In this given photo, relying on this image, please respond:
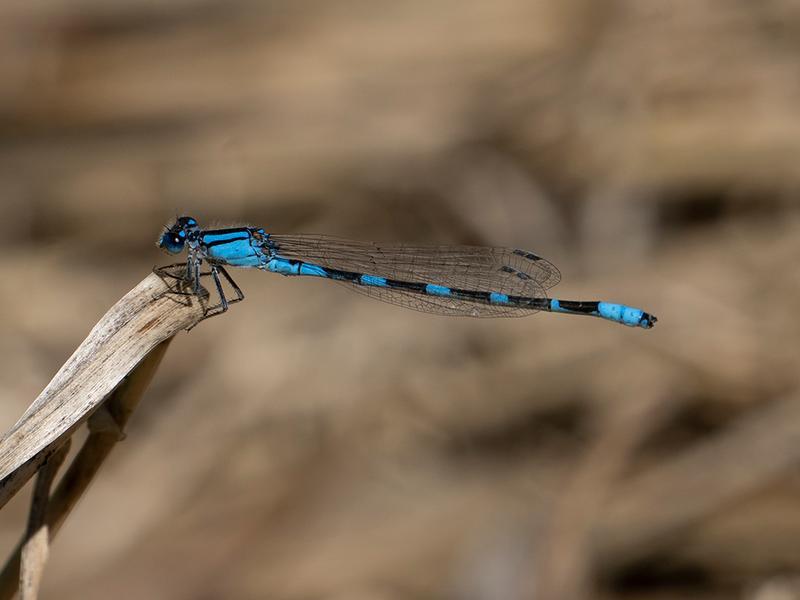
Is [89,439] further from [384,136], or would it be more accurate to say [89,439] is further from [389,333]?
[384,136]

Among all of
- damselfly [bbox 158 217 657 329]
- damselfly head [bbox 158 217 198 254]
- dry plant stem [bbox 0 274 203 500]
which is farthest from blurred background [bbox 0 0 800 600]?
dry plant stem [bbox 0 274 203 500]

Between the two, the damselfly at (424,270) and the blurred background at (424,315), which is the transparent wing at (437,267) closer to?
the damselfly at (424,270)

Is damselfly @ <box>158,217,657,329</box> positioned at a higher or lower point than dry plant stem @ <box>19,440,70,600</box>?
higher

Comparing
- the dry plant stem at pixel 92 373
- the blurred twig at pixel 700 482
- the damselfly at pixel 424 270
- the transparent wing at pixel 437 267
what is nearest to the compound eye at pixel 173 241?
the damselfly at pixel 424 270

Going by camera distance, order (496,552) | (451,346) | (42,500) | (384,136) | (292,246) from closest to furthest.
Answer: (42,500)
(292,246)
(496,552)
(451,346)
(384,136)

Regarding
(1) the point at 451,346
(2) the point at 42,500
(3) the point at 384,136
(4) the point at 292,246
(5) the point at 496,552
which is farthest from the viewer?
(3) the point at 384,136

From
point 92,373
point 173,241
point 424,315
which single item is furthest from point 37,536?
point 424,315

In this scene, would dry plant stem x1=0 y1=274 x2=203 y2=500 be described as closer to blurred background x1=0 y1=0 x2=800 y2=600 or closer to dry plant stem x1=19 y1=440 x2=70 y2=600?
dry plant stem x1=19 y1=440 x2=70 y2=600

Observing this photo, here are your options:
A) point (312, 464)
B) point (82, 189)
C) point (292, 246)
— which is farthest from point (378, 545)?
point (82, 189)
